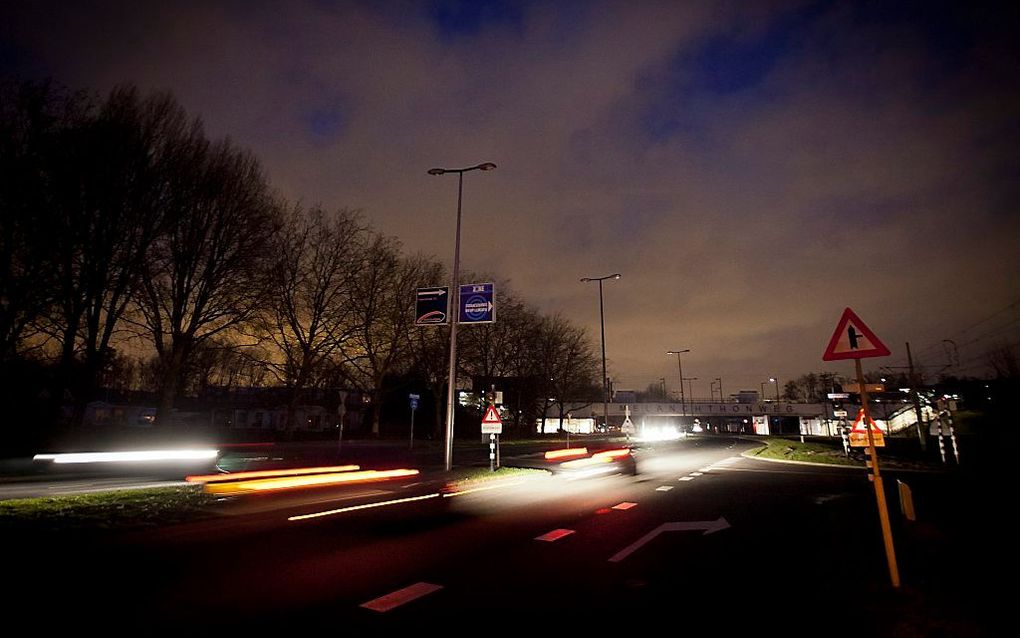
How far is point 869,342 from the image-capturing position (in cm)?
586

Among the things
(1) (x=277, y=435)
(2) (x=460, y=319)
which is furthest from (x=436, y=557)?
(1) (x=277, y=435)

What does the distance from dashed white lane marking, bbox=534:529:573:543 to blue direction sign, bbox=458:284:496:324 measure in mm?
10646

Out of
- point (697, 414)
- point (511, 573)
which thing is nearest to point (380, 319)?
point (511, 573)

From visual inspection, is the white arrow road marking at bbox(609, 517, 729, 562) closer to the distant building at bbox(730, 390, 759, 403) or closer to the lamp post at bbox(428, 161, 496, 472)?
the lamp post at bbox(428, 161, 496, 472)

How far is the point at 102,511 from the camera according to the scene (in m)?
9.37

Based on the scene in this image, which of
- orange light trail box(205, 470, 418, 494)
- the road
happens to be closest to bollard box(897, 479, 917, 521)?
the road

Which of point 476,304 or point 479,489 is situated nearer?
point 479,489

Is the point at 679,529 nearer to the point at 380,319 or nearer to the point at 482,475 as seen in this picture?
the point at 482,475

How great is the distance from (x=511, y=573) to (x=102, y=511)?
8.42m

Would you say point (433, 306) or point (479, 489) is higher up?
point (433, 306)

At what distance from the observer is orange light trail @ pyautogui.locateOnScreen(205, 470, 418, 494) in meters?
12.4

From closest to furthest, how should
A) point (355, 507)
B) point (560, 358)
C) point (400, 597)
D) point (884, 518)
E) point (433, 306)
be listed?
1. point (400, 597)
2. point (884, 518)
3. point (355, 507)
4. point (433, 306)
5. point (560, 358)

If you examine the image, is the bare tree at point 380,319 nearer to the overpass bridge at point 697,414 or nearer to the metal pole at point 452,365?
the metal pole at point 452,365

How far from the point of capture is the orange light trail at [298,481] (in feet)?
40.7
